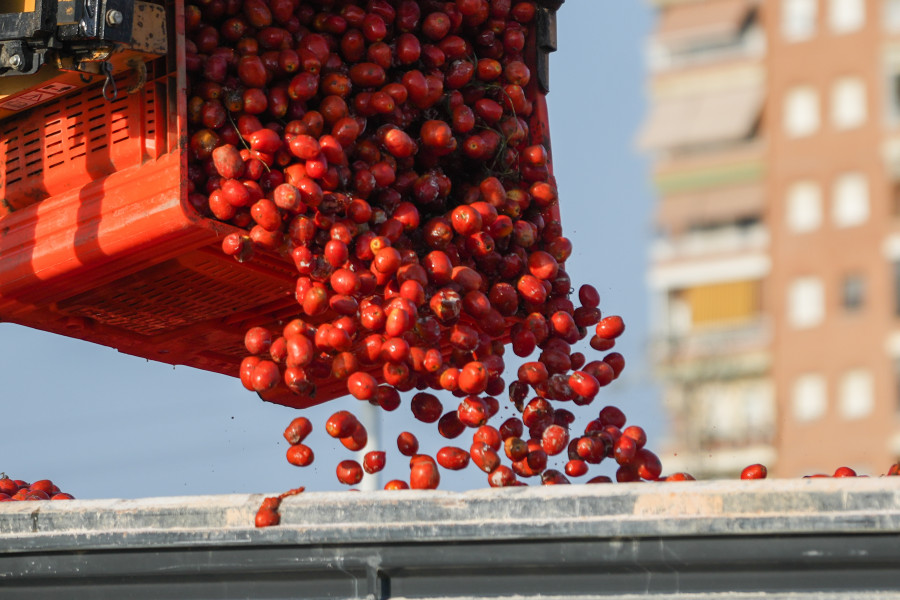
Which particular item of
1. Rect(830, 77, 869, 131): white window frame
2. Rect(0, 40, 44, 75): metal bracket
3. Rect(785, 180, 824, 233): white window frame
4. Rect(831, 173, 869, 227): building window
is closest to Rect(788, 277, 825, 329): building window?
Rect(785, 180, 824, 233): white window frame

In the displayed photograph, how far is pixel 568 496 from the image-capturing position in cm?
233

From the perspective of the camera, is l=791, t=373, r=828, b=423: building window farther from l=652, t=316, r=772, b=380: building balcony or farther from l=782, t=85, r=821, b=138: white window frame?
l=782, t=85, r=821, b=138: white window frame

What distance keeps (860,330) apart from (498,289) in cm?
3212

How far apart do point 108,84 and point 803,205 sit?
34936 mm

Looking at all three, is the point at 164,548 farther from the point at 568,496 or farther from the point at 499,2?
the point at 499,2

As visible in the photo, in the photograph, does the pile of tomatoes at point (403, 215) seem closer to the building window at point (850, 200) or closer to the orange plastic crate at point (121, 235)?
the orange plastic crate at point (121, 235)

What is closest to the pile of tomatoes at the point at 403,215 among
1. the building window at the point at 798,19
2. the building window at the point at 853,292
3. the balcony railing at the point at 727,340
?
the balcony railing at the point at 727,340

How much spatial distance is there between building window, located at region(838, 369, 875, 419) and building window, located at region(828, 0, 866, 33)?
8.62 m

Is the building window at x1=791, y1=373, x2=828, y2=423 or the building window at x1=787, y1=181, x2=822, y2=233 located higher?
the building window at x1=787, y1=181, x2=822, y2=233

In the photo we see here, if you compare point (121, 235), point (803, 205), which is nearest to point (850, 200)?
point (803, 205)

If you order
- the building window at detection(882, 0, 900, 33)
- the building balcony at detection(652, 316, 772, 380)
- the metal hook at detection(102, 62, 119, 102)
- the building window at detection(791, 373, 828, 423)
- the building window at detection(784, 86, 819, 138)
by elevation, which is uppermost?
the building window at detection(882, 0, 900, 33)

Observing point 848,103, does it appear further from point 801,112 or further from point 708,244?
point 708,244

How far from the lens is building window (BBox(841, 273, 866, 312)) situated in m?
34.6

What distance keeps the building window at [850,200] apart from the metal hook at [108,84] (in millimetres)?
34022
